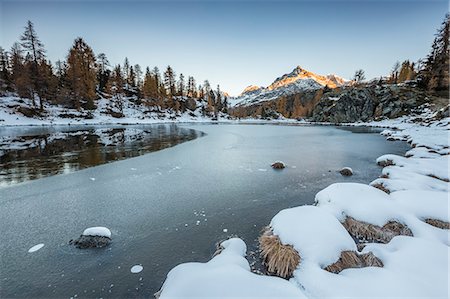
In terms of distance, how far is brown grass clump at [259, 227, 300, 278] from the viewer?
4.28 meters

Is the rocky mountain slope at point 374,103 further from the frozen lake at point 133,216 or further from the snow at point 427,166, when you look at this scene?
the frozen lake at point 133,216

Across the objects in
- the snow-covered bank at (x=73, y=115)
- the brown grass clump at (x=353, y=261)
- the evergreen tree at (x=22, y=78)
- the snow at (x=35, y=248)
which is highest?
the evergreen tree at (x=22, y=78)

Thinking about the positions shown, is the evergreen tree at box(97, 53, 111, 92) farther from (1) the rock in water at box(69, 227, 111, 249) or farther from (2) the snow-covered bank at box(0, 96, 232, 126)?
(1) the rock in water at box(69, 227, 111, 249)

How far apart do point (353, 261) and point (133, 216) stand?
6574 mm

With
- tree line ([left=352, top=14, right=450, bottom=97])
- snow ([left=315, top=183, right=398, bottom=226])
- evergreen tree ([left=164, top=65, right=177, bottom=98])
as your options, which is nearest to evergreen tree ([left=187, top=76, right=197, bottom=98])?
evergreen tree ([left=164, top=65, right=177, bottom=98])

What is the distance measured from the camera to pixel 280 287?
11.3 ft

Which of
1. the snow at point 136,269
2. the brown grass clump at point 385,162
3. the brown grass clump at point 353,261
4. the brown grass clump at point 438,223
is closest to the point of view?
the brown grass clump at point 353,261

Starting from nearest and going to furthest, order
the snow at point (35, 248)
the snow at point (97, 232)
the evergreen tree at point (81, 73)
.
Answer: the snow at point (35, 248), the snow at point (97, 232), the evergreen tree at point (81, 73)

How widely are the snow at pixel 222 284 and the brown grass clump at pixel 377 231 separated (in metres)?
3.20

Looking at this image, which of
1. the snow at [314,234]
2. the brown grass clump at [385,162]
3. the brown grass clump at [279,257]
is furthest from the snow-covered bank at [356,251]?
the brown grass clump at [385,162]

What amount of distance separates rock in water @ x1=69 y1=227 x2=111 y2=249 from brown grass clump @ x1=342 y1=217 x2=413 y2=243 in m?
6.90

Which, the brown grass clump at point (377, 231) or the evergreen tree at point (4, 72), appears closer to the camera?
the brown grass clump at point (377, 231)

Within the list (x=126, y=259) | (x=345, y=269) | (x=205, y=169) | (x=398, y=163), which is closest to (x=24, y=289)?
(x=126, y=259)

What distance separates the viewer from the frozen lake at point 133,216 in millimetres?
4426
